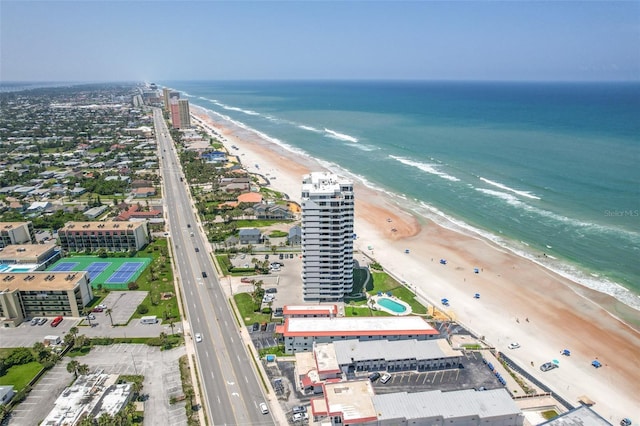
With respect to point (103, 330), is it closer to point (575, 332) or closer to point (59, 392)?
point (59, 392)

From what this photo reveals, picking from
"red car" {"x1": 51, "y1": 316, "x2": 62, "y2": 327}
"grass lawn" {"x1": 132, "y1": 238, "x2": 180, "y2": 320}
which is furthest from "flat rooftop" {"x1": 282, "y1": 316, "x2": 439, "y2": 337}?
"red car" {"x1": 51, "y1": 316, "x2": 62, "y2": 327}

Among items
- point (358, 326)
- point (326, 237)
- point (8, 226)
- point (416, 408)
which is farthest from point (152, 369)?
point (8, 226)

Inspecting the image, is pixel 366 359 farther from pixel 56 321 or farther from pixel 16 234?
pixel 16 234

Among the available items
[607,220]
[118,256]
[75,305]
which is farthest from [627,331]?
[118,256]

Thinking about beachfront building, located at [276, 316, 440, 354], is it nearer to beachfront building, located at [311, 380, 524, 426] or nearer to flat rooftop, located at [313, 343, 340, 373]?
flat rooftop, located at [313, 343, 340, 373]

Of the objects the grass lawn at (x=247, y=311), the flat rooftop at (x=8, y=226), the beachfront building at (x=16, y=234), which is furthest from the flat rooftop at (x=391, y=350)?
the flat rooftop at (x=8, y=226)

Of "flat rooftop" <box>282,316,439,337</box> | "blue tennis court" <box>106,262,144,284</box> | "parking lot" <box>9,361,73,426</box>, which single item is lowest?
"parking lot" <box>9,361,73,426</box>

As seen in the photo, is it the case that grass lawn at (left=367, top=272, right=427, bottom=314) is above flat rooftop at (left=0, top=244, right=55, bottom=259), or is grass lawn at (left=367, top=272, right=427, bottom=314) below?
below
